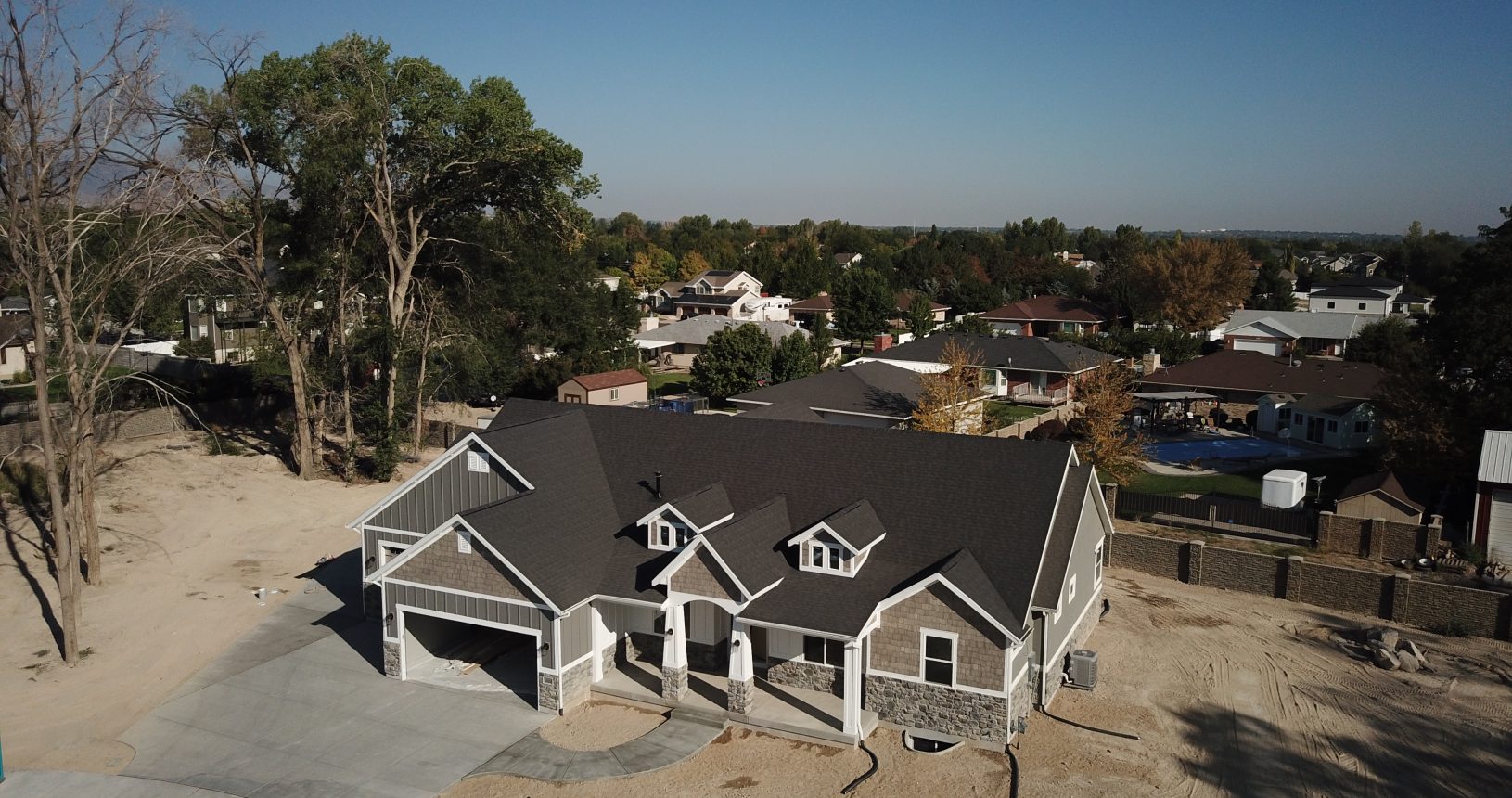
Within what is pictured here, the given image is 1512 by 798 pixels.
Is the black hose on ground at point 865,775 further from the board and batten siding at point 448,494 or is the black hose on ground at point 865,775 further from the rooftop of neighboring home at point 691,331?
the rooftop of neighboring home at point 691,331

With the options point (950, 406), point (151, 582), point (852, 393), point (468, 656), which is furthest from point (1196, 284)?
point (151, 582)

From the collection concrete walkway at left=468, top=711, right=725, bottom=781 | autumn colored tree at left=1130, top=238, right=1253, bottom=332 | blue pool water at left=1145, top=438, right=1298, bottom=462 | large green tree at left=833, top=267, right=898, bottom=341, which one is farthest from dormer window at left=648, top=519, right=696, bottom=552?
autumn colored tree at left=1130, top=238, right=1253, bottom=332

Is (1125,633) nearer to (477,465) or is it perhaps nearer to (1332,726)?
(1332,726)

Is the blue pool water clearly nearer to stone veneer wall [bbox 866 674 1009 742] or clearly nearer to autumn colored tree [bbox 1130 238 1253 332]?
stone veneer wall [bbox 866 674 1009 742]

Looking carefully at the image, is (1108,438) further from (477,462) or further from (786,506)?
(477,462)

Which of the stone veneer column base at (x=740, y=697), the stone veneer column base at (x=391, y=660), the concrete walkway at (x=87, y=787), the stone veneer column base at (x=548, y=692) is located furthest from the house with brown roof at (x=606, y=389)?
the concrete walkway at (x=87, y=787)

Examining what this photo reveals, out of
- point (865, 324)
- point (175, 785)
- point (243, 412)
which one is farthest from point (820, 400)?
point (865, 324)

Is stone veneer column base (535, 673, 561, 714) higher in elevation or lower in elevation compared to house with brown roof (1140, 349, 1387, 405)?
lower
